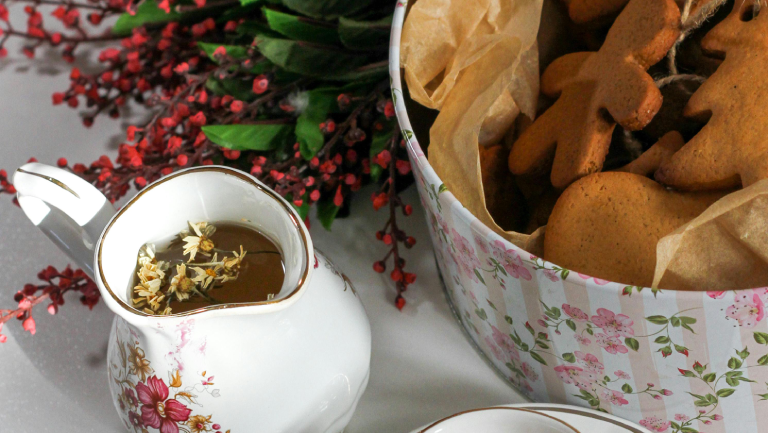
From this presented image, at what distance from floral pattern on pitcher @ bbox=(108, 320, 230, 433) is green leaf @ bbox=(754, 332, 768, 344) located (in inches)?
11.8

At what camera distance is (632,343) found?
1.24 feet

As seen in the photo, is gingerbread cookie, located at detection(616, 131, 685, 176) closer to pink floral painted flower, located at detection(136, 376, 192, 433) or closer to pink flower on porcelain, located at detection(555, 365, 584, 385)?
pink flower on porcelain, located at detection(555, 365, 584, 385)

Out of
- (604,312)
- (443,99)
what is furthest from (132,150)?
(604,312)

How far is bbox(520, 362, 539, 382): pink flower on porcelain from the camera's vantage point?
0.48m

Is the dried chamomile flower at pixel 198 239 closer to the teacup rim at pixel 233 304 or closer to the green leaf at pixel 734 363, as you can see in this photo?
the teacup rim at pixel 233 304

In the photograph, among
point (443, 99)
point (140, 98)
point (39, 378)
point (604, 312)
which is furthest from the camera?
point (140, 98)

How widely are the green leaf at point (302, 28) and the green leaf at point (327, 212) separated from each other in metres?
0.15

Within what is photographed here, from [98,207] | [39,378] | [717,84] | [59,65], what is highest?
[717,84]

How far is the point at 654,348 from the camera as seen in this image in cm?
37

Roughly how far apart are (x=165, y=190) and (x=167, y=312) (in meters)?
0.08

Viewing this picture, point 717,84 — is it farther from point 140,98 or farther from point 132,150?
point 140,98

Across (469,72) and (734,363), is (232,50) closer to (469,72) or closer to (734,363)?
(469,72)

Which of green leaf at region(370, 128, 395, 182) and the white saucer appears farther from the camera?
green leaf at region(370, 128, 395, 182)

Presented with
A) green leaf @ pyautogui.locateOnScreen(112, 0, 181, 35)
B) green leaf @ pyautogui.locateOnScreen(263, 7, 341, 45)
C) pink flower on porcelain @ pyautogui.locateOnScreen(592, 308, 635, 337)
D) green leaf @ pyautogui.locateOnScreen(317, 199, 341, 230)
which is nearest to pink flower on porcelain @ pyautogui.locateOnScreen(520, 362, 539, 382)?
pink flower on porcelain @ pyautogui.locateOnScreen(592, 308, 635, 337)
